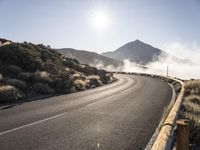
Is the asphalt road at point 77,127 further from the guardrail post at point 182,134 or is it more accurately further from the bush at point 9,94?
the bush at point 9,94

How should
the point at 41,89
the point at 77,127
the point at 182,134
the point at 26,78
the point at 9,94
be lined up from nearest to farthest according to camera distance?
the point at 182,134 < the point at 77,127 < the point at 9,94 < the point at 41,89 < the point at 26,78

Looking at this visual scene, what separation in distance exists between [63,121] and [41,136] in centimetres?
214

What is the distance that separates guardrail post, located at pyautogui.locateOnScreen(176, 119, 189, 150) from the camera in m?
4.58

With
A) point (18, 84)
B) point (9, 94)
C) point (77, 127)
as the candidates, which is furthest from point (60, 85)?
point (77, 127)

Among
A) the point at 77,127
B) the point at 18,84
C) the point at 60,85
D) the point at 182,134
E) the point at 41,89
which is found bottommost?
the point at 77,127

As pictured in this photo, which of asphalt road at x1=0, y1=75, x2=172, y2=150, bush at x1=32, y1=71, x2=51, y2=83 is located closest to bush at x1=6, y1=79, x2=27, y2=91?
bush at x1=32, y1=71, x2=51, y2=83

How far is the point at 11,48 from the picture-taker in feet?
91.9

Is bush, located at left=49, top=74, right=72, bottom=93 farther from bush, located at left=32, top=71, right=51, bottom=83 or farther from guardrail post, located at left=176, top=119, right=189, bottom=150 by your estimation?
guardrail post, located at left=176, top=119, right=189, bottom=150

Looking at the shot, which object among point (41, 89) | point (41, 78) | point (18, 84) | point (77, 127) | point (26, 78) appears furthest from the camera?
point (41, 78)

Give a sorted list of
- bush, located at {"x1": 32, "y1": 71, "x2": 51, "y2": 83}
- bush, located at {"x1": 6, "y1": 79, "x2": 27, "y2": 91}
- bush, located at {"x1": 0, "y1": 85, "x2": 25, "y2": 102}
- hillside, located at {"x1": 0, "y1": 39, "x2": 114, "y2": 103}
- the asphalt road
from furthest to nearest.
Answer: bush, located at {"x1": 32, "y1": 71, "x2": 51, "y2": 83}, bush, located at {"x1": 6, "y1": 79, "x2": 27, "y2": 91}, hillside, located at {"x1": 0, "y1": 39, "x2": 114, "y2": 103}, bush, located at {"x1": 0, "y1": 85, "x2": 25, "y2": 102}, the asphalt road

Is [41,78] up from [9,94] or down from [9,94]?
up

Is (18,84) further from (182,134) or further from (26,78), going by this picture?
(182,134)

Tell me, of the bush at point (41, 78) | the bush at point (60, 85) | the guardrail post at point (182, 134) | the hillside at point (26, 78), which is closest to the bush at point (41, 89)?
the hillside at point (26, 78)

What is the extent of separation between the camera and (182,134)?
4625 millimetres
